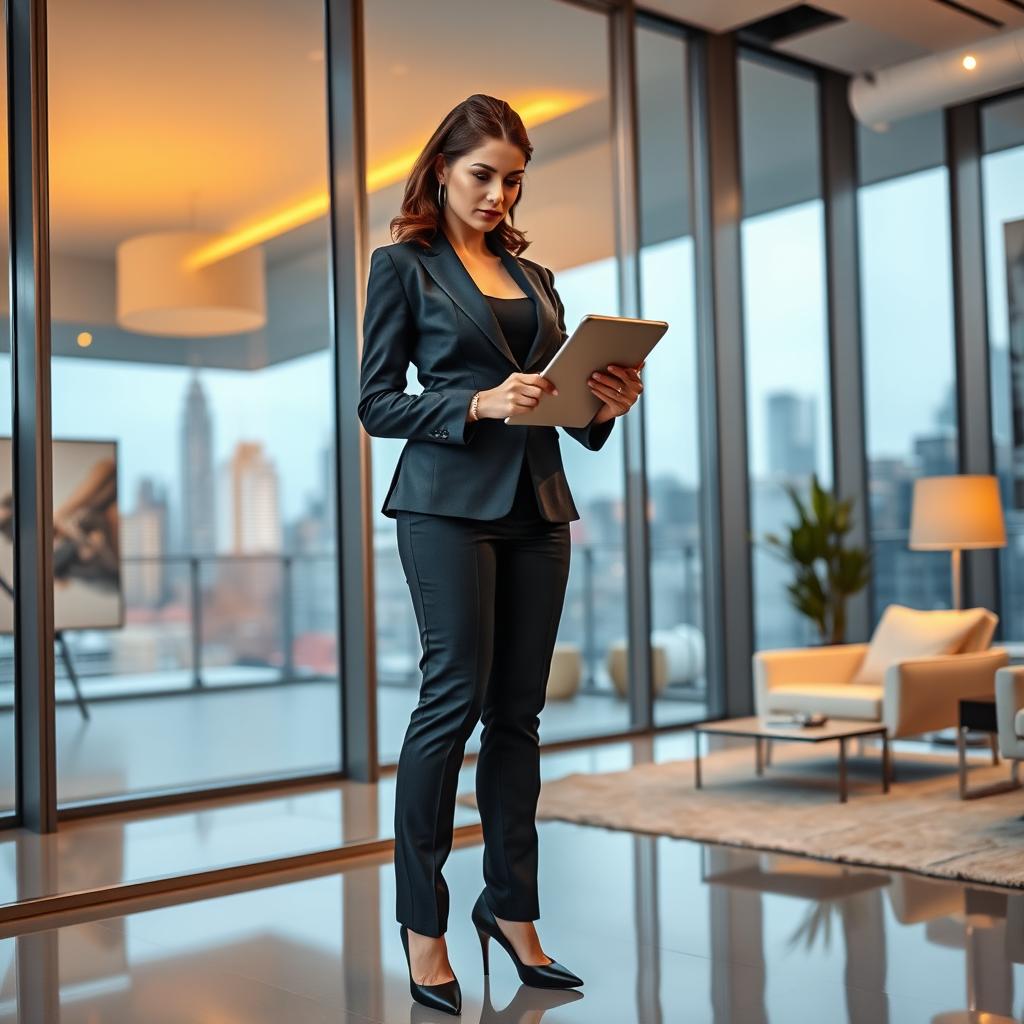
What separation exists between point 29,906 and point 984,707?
3.08m

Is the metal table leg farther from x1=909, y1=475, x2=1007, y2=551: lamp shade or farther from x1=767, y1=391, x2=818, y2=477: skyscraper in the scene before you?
x1=767, y1=391, x2=818, y2=477: skyscraper

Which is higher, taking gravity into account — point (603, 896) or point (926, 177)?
point (926, 177)

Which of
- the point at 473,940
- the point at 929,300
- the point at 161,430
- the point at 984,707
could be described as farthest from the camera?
the point at 929,300

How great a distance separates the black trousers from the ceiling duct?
4.63 m

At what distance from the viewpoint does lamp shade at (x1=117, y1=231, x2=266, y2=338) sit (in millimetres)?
4738

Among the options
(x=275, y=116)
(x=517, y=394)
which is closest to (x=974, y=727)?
(x=517, y=394)

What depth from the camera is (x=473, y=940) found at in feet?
9.77

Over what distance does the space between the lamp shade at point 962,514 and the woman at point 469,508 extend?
3.66 meters

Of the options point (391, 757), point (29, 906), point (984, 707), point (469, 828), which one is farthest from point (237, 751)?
point (984, 707)

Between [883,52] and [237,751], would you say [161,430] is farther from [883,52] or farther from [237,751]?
[883,52]

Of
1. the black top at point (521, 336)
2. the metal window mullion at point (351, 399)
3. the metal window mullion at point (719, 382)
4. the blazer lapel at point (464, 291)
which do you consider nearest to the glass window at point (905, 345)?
the metal window mullion at point (719, 382)

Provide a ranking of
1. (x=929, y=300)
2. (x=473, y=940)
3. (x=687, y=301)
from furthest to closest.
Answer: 1. (x=929, y=300)
2. (x=687, y=301)
3. (x=473, y=940)

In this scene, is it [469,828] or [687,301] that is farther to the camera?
[687,301]

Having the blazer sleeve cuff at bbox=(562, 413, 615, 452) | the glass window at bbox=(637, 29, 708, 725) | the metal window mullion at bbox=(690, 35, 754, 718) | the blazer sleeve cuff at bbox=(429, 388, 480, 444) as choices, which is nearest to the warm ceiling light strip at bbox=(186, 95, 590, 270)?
the glass window at bbox=(637, 29, 708, 725)
